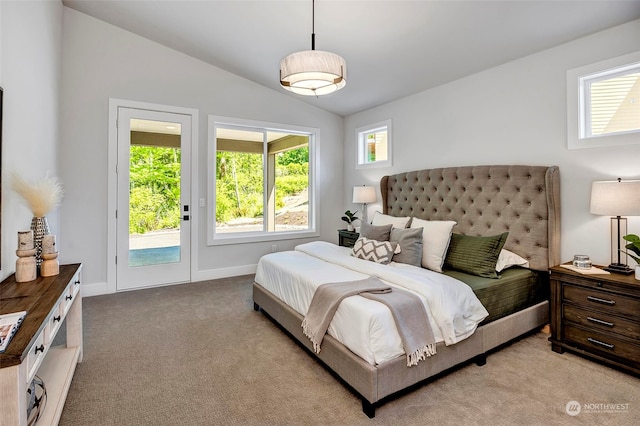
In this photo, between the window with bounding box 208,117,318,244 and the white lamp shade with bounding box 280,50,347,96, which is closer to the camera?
the white lamp shade with bounding box 280,50,347,96

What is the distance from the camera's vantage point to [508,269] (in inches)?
118

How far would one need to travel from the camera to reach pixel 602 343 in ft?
7.62

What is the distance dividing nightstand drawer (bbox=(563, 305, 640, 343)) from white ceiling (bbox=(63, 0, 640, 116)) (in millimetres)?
2278

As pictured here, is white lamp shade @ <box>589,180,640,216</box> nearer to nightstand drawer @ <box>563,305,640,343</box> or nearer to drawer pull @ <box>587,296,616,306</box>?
drawer pull @ <box>587,296,616,306</box>

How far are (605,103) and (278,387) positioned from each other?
3.47m

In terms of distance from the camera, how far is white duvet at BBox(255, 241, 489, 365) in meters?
1.85

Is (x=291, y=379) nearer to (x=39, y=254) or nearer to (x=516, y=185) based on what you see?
(x=39, y=254)

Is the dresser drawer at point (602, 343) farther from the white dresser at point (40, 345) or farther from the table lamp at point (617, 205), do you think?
the white dresser at point (40, 345)

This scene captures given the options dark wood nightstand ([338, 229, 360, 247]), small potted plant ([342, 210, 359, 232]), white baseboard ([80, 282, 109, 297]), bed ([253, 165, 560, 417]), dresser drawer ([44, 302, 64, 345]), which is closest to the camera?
dresser drawer ([44, 302, 64, 345])

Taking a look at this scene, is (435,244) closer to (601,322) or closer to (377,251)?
(377,251)

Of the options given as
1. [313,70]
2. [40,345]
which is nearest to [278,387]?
[40,345]

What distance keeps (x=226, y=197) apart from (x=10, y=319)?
355cm

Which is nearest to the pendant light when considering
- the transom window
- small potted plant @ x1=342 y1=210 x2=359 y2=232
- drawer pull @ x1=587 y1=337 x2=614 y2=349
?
the transom window

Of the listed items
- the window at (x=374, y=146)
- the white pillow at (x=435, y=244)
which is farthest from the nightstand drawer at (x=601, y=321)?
the window at (x=374, y=146)
